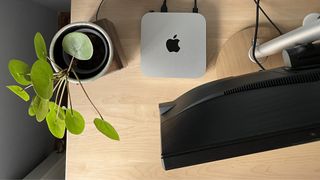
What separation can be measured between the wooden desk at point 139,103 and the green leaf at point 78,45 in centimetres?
21

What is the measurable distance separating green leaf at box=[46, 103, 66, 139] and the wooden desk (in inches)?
8.3

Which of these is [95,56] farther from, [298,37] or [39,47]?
[298,37]

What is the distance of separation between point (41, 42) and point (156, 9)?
33cm

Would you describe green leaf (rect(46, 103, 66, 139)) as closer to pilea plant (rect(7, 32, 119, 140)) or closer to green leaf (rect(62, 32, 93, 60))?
pilea plant (rect(7, 32, 119, 140))

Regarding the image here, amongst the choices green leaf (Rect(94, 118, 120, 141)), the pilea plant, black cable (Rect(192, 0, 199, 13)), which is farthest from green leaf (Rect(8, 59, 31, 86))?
black cable (Rect(192, 0, 199, 13))

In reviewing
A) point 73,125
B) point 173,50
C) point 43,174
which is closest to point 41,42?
point 73,125

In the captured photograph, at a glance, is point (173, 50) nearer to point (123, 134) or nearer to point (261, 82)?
point (123, 134)

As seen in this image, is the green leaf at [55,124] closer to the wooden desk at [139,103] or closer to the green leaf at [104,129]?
the green leaf at [104,129]

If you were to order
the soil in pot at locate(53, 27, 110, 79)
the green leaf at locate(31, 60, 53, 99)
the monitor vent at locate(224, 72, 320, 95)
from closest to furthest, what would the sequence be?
the monitor vent at locate(224, 72, 320, 95) < the green leaf at locate(31, 60, 53, 99) < the soil in pot at locate(53, 27, 110, 79)

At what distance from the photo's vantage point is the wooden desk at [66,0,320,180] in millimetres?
769

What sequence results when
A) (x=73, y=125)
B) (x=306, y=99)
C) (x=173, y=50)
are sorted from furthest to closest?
(x=173, y=50)
(x=73, y=125)
(x=306, y=99)

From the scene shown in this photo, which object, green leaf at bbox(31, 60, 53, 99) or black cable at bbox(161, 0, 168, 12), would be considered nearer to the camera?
green leaf at bbox(31, 60, 53, 99)

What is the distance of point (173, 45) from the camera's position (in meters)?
0.75

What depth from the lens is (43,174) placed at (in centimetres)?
117
